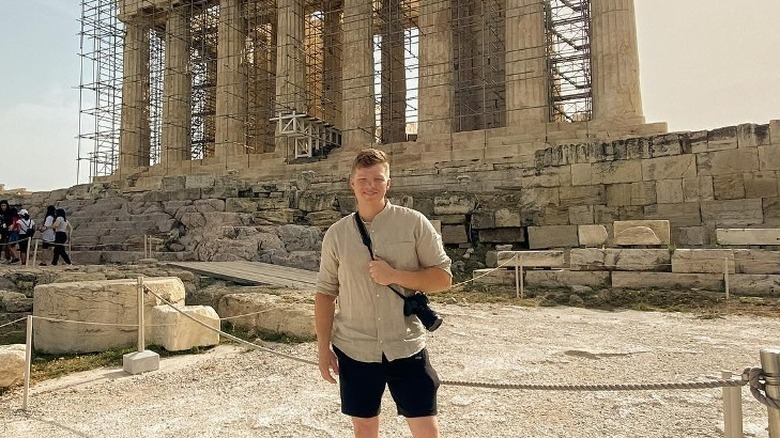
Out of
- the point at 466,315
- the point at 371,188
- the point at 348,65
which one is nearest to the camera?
the point at 371,188

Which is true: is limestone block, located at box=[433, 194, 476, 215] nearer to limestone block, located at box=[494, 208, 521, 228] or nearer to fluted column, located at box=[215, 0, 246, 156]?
limestone block, located at box=[494, 208, 521, 228]

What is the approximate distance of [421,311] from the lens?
6.18ft

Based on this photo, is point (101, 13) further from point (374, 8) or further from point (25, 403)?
point (25, 403)

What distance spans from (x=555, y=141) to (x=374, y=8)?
12.0 metres

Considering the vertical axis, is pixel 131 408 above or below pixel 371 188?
below

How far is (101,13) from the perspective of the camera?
2725 cm

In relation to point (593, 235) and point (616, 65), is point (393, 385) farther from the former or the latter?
point (616, 65)

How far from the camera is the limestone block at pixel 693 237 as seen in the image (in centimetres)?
974

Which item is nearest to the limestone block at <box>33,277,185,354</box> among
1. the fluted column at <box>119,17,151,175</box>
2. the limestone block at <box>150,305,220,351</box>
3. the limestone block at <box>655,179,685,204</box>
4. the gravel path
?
the limestone block at <box>150,305,220,351</box>

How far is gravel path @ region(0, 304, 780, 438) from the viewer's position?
304 cm

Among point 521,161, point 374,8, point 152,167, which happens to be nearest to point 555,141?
point 521,161

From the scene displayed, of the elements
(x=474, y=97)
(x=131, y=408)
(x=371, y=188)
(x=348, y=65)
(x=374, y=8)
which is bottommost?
(x=131, y=408)

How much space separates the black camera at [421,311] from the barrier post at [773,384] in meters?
1.12

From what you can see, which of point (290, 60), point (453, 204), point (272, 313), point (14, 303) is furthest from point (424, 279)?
point (290, 60)
